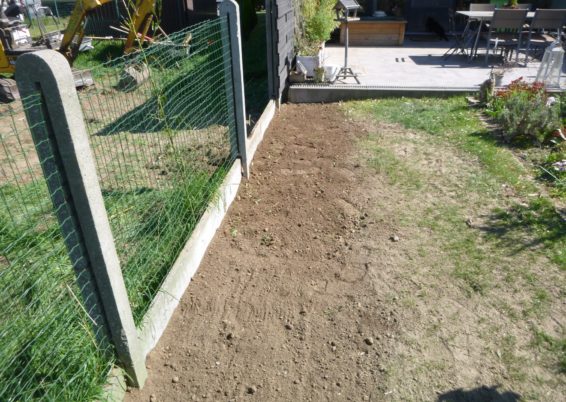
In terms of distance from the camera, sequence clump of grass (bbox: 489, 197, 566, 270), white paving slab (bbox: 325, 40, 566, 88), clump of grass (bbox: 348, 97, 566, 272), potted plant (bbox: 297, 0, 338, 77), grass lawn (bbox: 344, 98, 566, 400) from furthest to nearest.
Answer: white paving slab (bbox: 325, 40, 566, 88) < potted plant (bbox: 297, 0, 338, 77) < clump of grass (bbox: 348, 97, 566, 272) < clump of grass (bbox: 489, 197, 566, 270) < grass lawn (bbox: 344, 98, 566, 400)

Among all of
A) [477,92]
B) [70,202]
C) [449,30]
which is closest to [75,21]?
[477,92]

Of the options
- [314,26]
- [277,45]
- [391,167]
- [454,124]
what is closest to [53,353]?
[391,167]

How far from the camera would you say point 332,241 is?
3.95m

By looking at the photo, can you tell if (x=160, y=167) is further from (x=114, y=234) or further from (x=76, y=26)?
(x=76, y=26)

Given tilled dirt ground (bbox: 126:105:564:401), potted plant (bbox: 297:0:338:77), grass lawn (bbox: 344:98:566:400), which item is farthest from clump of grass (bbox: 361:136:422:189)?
potted plant (bbox: 297:0:338:77)

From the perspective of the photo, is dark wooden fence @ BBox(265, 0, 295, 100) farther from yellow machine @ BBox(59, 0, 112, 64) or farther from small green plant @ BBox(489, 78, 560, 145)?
yellow machine @ BBox(59, 0, 112, 64)

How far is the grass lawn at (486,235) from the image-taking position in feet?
9.52

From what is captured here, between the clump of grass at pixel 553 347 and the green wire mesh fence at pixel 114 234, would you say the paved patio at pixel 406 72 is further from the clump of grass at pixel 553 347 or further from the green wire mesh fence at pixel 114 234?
the clump of grass at pixel 553 347

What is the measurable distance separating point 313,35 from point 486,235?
238 inches

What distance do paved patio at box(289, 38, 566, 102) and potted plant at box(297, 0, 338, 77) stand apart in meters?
0.55

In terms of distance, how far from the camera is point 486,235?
3.96 metres

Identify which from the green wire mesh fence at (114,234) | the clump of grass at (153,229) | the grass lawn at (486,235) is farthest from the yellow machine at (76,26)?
the clump of grass at (153,229)

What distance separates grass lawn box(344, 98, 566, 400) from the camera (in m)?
2.90

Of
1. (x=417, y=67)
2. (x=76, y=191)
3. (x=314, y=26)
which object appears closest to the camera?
(x=76, y=191)
